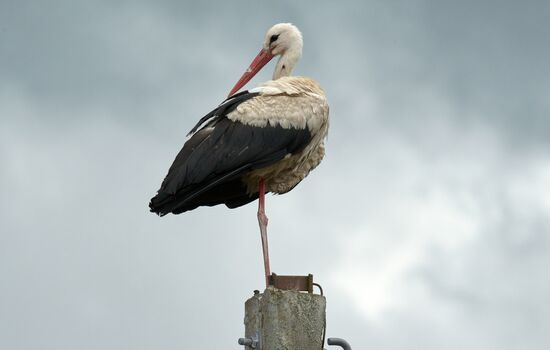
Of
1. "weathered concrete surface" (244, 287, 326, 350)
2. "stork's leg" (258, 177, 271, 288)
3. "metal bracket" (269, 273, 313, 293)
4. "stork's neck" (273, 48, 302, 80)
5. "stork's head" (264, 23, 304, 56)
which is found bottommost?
"weathered concrete surface" (244, 287, 326, 350)

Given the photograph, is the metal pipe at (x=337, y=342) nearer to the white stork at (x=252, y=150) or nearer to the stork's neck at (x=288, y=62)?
the white stork at (x=252, y=150)

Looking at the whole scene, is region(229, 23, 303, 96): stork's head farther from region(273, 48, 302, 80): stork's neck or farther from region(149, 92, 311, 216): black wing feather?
region(149, 92, 311, 216): black wing feather

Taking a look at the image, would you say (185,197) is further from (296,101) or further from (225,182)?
(296,101)

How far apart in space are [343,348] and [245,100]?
153 inches

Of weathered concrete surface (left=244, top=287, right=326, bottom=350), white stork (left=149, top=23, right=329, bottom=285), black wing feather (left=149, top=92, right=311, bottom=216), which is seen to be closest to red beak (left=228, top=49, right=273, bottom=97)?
white stork (left=149, top=23, right=329, bottom=285)

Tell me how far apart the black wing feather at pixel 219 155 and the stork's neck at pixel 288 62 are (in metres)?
1.47

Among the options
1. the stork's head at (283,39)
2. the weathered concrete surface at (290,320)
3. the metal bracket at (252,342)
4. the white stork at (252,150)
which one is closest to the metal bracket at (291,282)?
the weathered concrete surface at (290,320)

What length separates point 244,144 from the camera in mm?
10820

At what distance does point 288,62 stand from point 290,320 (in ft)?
17.4

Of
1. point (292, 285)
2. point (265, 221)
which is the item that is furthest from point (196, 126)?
point (292, 285)

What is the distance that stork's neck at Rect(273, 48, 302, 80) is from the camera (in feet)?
42.1

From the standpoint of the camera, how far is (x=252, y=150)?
10.8m

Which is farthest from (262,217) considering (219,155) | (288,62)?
(288,62)

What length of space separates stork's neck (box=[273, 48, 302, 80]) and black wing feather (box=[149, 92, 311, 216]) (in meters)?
1.47
